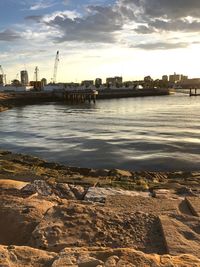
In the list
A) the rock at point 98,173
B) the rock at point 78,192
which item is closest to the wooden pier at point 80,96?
the rock at point 98,173

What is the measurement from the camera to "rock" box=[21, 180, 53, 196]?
293 inches

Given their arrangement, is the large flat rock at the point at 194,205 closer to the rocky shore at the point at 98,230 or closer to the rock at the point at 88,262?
the rocky shore at the point at 98,230

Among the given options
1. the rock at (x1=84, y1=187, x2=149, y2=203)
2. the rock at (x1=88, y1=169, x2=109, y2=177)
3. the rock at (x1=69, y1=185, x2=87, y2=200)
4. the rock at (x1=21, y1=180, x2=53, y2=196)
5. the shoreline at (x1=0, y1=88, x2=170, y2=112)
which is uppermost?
the rock at (x1=21, y1=180, x2=53, y2=196)

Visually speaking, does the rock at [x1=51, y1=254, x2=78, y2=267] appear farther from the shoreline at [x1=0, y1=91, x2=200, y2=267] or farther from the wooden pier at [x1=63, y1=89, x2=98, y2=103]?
the wooden pier at [x1=63, y1=89, x2=98, y2=103]

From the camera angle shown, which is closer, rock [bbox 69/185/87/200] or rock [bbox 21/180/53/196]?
rock [bbox 21/180/53/196]

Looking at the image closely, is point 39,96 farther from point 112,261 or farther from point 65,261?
point 112,261

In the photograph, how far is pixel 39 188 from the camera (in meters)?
7.66

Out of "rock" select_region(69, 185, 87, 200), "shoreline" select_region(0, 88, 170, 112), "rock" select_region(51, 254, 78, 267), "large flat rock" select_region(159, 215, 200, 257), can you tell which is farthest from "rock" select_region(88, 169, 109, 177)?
"shoreline" select_region(0, 88, 170, 112)

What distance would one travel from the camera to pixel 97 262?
13.0 ft

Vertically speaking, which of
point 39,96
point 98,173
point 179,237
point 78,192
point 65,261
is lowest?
point 39,96

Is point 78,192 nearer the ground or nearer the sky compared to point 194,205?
nearer the ground

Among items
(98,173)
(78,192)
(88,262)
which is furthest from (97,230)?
(98,173)

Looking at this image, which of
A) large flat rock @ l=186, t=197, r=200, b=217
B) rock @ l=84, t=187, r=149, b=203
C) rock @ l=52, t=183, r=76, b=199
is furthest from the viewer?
rock @ l=52, t=183, r=76, b=199

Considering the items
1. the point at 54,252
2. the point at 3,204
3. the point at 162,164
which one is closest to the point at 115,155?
the point at 162,164
